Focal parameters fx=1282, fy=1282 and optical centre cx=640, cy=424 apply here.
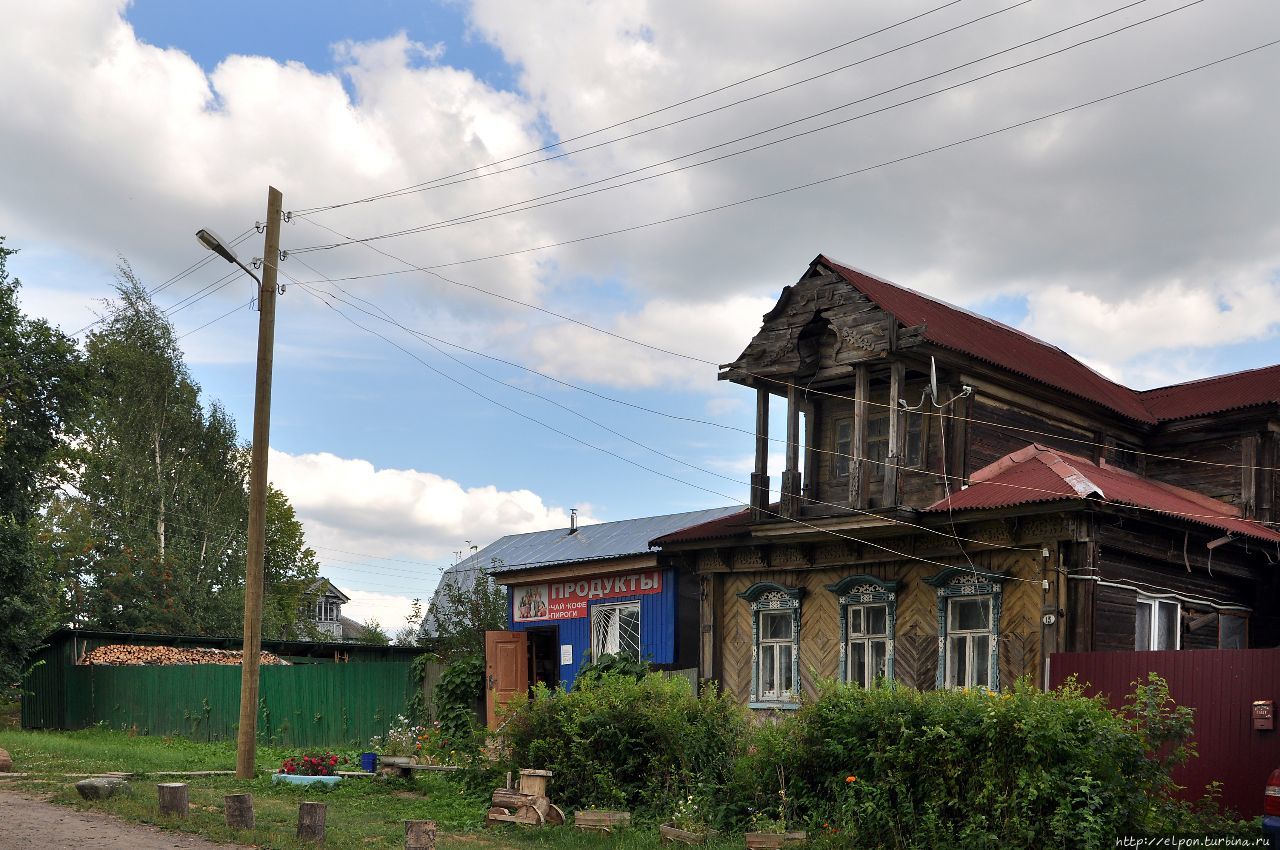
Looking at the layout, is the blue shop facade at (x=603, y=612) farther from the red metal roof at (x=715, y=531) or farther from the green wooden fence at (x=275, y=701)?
the green wooden fence at (x=275, y=701)

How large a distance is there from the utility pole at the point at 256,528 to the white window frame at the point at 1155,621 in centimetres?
1240

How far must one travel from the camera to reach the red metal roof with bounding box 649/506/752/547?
2162cm

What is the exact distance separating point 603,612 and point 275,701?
9158mm

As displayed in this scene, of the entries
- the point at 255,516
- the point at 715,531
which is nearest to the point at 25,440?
the point at 255,516

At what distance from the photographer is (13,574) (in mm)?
31500

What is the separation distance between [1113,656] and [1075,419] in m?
8.10

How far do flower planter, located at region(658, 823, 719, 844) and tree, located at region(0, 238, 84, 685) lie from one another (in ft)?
77.9

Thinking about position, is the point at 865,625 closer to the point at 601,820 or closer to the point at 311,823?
the point at 601,820

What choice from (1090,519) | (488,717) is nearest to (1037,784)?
(1090,519)

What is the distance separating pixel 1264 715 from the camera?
42.6ft

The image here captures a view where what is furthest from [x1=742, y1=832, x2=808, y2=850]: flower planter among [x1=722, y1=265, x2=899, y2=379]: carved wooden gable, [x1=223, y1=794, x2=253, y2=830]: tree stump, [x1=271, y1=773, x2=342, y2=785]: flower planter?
[x1=722, y1=265, x2=899, y2=379]: carved wooden gable

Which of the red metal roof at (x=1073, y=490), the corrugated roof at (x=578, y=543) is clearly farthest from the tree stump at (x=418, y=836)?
the corrugated roof at (x=578, y=543)

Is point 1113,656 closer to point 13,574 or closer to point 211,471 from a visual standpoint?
point 13,574

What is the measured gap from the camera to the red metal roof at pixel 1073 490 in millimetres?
17484
